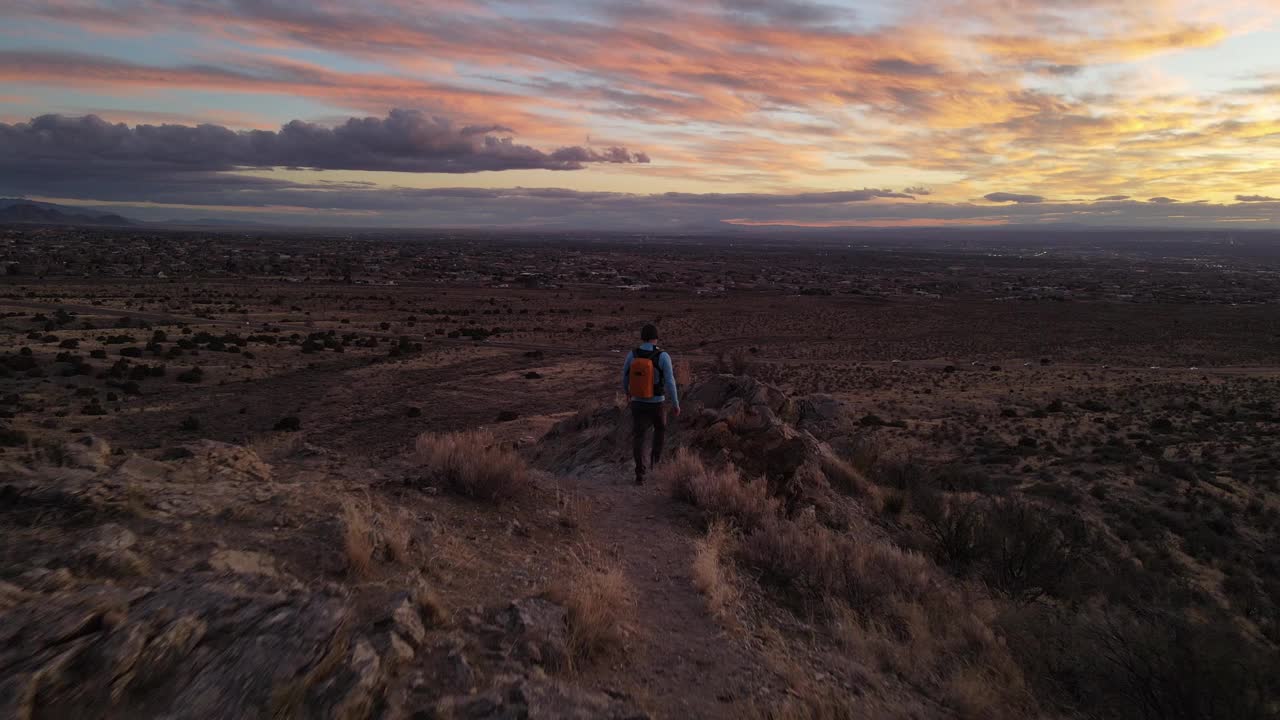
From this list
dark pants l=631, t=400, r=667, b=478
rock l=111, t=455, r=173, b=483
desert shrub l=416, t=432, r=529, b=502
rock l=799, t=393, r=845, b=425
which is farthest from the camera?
rock l=799, t=393, r=845, b=425

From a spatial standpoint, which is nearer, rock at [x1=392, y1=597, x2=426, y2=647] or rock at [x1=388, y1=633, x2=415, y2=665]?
rock at [x1=388, y1=633, x2=415, y2=665]

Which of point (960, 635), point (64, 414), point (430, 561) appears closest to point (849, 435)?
point (960, 635)

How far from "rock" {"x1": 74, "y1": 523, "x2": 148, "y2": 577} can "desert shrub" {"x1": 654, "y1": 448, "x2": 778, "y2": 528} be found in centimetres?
510

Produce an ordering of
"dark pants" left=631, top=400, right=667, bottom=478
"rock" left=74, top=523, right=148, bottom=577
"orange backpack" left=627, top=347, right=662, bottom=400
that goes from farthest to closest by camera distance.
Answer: "dark pants" left=631, top=400, right=667, bottom=478 < "orange backpack" left=627, top=347, right=662, bottom=400 < "rock" left=74, top=523, right=148, bottom=577

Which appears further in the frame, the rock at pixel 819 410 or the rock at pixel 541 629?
the rock at pixel 819 410

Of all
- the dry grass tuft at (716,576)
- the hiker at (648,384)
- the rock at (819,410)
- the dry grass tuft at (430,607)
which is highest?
the hiker at (648,384)

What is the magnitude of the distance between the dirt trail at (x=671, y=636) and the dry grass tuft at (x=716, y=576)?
9 centimetres

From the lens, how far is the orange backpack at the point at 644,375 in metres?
8.06

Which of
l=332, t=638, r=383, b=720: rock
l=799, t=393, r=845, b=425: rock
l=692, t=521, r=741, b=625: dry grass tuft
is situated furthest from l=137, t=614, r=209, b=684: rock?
l=799, t=393, r=845, b=425: rock

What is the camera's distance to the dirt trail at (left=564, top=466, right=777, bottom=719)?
4.07m

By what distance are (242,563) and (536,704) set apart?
2.29 m

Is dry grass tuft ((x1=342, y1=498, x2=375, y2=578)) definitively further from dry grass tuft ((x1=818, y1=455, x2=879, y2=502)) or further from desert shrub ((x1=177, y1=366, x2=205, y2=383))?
desert shrub ((x1=177, y1=366, x2=205, y2=383))

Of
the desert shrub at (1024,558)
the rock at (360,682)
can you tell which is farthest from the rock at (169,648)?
the desert shrub at (1024,558)

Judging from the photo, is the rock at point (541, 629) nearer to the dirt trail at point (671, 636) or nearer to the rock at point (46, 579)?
the dirt trail at point (671, 636)
